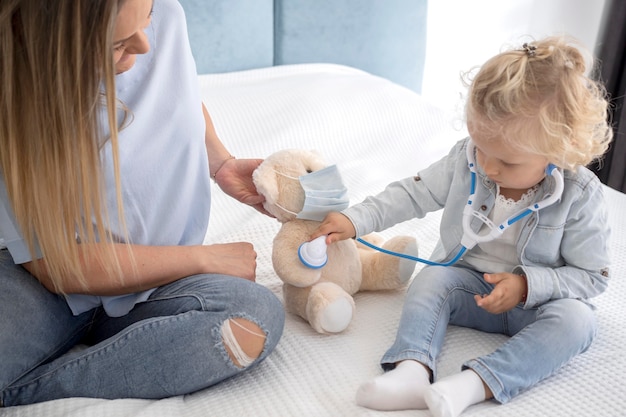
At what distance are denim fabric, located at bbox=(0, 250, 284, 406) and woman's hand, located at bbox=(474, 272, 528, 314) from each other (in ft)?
1.09

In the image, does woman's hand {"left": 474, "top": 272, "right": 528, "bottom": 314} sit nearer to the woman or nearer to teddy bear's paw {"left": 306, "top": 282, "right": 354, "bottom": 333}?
teddy bear's paw {"left": 306, "top": 282, "right": 354, "bottom": 333}

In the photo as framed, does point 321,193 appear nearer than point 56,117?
No

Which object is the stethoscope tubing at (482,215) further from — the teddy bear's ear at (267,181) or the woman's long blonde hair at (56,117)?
the woman's long blonde hair at (56,117)

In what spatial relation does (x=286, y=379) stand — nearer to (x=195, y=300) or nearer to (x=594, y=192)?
(x=195, y=300)

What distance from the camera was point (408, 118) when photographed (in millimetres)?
1880

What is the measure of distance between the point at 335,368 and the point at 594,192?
0.49 meters

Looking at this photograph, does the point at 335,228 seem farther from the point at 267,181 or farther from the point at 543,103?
the point at 543,103

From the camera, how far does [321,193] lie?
1.11 m

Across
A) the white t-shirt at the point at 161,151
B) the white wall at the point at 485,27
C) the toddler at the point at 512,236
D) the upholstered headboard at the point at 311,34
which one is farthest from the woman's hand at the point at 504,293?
the white wall at the point at 485,27

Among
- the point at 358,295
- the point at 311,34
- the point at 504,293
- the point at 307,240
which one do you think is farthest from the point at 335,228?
the point at 311,34

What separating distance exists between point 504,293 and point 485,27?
1831mm

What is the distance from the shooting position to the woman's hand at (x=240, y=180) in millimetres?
1166

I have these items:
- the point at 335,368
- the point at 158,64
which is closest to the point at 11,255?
the point at 158,64

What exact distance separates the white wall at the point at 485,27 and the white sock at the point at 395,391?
1809 mm
